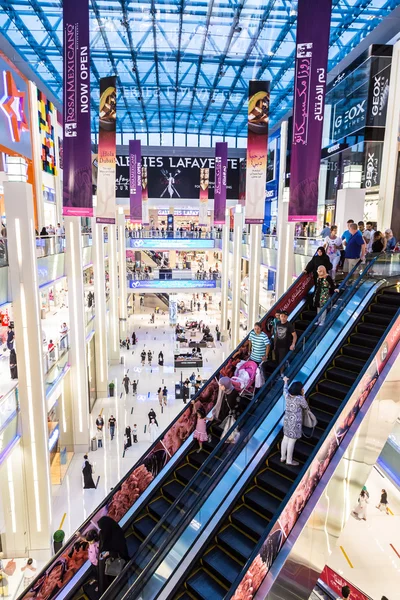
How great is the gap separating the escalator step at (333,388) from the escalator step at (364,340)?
0.93 metres

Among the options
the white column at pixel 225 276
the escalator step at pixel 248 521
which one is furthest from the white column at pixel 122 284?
the escalator step at pixel 248 521

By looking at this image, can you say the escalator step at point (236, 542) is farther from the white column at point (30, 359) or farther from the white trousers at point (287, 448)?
the white column at point (30, 359)

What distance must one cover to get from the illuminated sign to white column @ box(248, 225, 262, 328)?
955 cm

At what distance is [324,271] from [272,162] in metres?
20.7

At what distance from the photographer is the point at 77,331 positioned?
13.0 meters

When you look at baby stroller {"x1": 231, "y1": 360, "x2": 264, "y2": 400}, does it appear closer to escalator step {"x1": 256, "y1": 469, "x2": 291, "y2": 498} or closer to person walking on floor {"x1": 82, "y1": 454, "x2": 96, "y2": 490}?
escalator step {"x1": 256, "y1": 469, "x2": 291, "y2": 498}

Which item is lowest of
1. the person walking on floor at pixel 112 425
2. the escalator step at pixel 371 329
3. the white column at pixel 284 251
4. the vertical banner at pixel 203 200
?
the person walking on floor at pixel 112 425

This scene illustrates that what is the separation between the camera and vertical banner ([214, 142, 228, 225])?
19.4 metres

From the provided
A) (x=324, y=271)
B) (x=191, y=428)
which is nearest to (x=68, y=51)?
(x=324, y=271)

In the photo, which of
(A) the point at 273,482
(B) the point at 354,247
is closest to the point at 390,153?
(B) the point at 354,247

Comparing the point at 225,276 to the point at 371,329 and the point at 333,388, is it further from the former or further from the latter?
the point at 333,388

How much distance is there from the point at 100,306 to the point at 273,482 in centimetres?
1332

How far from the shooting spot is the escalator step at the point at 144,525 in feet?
19.9

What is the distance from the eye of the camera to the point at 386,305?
7660mm
